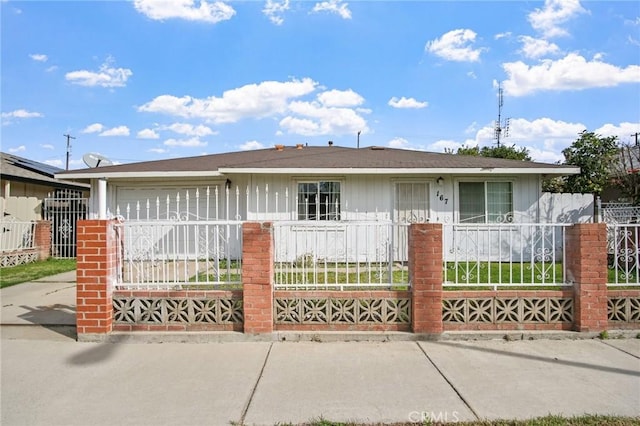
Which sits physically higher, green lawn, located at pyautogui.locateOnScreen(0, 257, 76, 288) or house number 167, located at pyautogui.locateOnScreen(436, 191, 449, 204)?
house number 167, located at pyautogui.locateOnScreen(436, 191, 449, 204)

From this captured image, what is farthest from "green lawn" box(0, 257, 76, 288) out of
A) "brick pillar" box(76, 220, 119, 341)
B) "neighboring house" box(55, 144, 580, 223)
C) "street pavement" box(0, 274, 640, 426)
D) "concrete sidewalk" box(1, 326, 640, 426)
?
"concrete sidewalk" box(1, 326, 640, 426)

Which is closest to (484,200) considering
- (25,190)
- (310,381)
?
(310,381)

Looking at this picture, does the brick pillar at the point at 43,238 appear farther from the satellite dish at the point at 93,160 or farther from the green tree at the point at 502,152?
the green tree at the point at 502,152

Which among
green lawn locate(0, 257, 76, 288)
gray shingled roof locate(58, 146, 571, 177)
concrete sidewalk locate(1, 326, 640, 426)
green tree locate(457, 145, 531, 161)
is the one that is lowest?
concrete sidewalk locate(1, 326, 640, 426)

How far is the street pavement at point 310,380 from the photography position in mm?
3266

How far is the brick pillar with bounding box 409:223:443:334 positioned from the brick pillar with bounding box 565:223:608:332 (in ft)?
5.72

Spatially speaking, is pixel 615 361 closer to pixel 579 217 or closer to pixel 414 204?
pixel 414 204

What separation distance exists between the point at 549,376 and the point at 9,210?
16054 millimetres

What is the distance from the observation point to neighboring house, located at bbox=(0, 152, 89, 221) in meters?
13.4

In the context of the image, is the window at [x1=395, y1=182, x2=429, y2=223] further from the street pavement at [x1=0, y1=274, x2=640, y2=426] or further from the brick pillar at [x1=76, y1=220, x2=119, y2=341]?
the brick pillar at [x1=76, y1=220, x2=119, y2=341]

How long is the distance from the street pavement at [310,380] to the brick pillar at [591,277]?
0.90 ft

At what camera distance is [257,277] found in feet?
16.2

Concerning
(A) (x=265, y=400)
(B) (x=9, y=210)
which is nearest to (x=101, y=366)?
(A) (x=265, y=400)

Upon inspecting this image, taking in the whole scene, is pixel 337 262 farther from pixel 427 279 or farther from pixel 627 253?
pixel 627 253
